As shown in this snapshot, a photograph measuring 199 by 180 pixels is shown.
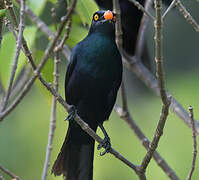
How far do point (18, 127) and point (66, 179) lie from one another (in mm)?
3735

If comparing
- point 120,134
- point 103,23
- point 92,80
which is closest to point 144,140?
point 92,80

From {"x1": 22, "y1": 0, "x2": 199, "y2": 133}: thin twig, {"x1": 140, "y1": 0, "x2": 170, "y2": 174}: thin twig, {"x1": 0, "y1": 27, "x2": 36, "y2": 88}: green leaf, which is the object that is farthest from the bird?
{"x1": 140, "y1": 0, "x2": 170, "y2": 174}: thin twig

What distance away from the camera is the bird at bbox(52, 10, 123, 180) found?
144 inches

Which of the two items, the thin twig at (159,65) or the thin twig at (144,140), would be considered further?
the thin twig at (144,140)

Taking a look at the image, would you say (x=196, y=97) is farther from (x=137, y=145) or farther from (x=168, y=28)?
(x=168, y=28)

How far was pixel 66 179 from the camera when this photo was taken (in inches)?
145

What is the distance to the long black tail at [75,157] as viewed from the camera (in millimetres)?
3690

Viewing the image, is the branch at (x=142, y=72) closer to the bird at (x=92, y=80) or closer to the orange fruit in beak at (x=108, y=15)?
the bird at (x=92, y=80)

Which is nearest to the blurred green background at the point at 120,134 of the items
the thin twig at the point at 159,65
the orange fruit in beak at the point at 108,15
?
the orange fruit in beak at the point at 108,15

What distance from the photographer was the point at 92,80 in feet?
12.0

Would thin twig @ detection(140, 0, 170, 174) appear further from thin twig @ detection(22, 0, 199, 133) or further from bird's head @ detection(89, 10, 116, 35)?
bird's head @ detection(89, 10, 116, 35)

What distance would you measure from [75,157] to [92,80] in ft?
2.22

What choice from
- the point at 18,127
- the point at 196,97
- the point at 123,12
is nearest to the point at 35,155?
the point at 18,127

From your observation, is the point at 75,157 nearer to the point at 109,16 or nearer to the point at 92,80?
the point at 92,80
